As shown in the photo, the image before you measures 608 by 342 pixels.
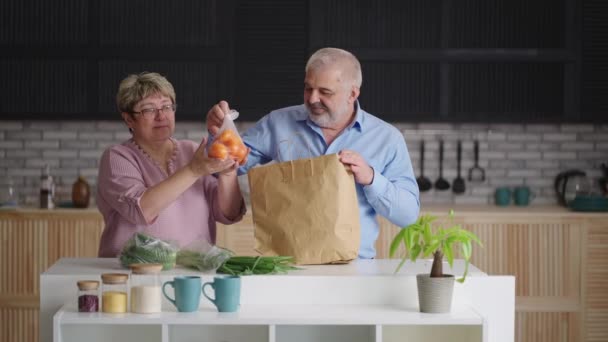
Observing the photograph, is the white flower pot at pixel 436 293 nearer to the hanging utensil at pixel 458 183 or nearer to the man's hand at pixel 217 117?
the man's hand at pixel 217 117

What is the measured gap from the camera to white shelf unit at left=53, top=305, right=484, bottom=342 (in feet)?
9.61

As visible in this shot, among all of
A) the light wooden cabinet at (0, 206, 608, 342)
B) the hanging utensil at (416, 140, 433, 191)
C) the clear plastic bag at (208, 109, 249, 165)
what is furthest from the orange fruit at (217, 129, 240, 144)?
the hanging utensil at (416, 140, 433, 191)

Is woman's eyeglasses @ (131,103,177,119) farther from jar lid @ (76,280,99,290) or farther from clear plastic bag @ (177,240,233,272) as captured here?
jar lid @ (76,280,99,290)

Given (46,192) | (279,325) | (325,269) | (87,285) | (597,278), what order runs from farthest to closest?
(46,192), (597,278), (325,269), (279,325), (87,285)

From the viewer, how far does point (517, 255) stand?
580 centimetres

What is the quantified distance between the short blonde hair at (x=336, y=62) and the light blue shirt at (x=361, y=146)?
0.16m

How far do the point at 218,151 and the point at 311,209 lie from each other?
0.40m

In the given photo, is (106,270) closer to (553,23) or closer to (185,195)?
(185,195)

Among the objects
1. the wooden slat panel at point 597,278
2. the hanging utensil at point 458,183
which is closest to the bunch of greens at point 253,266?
the wooden slat panel at point 597,278

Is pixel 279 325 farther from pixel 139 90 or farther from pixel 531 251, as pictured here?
pixel 531 251

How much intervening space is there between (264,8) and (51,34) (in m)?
1.31

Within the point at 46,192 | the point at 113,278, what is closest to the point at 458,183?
the point at 46,192

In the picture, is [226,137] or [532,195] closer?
[226,137]

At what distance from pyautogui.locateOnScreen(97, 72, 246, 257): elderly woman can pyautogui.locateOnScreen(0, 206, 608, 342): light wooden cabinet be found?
215 cm
